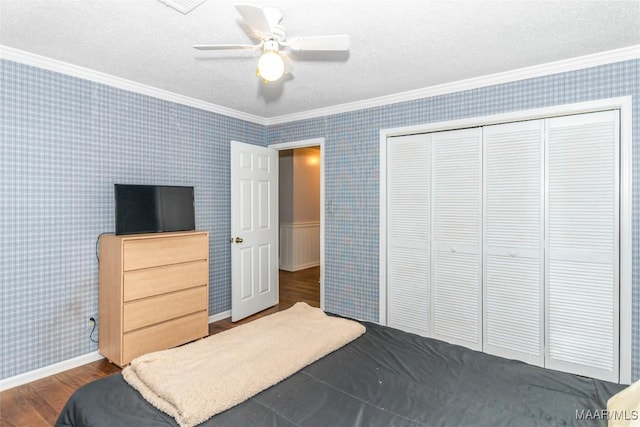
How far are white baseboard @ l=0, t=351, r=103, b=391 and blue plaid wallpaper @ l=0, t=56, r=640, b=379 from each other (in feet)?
0.17

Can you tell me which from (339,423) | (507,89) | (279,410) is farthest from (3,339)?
(507,89)

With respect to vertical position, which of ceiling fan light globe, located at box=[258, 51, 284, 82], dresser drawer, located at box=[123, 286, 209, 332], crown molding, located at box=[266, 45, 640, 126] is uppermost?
crown molding, located at box=[266, 45, 640, 126]

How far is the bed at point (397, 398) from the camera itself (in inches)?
50.9

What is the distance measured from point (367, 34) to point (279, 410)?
219 centimetres

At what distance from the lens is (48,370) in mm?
2709

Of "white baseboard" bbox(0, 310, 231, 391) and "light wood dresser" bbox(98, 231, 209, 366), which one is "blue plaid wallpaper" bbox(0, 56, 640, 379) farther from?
"light wood dresser" bbox(98, 231, 209, 366)

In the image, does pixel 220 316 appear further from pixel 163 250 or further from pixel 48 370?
pixel 48 370

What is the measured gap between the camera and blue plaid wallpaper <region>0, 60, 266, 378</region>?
2518 millimetres

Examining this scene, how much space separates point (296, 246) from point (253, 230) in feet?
9.23

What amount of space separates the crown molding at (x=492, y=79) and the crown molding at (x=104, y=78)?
98 centimetres

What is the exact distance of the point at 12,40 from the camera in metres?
2.34

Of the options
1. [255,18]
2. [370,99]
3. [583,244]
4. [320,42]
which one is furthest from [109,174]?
[583,244]

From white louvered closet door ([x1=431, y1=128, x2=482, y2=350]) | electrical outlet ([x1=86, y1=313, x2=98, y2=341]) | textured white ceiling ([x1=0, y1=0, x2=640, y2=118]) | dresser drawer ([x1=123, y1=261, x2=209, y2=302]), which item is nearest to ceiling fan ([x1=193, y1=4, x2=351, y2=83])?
textured white ceiling ([x1=0, y1=0, x2=640, y2=118])

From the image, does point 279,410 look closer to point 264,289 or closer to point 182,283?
point 182,283
